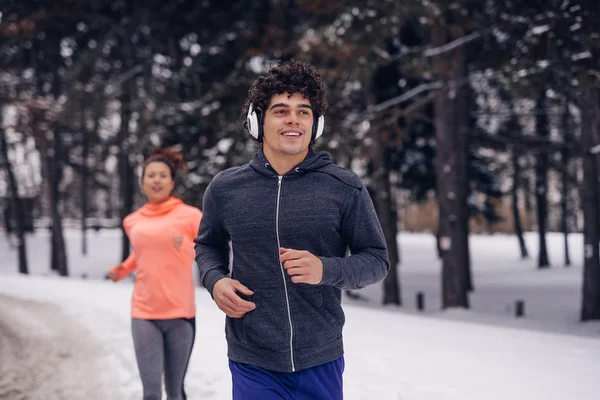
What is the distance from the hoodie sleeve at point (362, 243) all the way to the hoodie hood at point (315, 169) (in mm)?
61

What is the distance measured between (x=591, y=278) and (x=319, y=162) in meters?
13.5

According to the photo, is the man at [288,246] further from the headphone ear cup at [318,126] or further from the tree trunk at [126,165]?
the tree trunk at [126,165]

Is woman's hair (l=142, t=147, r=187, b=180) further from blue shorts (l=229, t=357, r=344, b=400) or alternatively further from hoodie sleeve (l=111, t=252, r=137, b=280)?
blue shorts (l=229, t=357, r=344, b=400)

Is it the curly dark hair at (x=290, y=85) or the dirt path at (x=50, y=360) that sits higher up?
the curly dark hair at (x=290, y=85)

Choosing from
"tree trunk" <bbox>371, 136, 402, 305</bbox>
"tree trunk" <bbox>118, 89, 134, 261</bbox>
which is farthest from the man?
"tree trunk" <bbox>118, 89, 134, 261</bbox>

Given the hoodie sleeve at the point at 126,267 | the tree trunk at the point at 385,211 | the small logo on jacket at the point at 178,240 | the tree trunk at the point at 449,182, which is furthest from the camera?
the tree trunk at the point at 385,211

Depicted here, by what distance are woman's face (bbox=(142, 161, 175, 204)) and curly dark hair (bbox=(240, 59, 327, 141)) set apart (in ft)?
7.34

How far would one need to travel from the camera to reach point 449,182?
13328 mm

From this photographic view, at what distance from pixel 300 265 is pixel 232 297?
0.39 metres

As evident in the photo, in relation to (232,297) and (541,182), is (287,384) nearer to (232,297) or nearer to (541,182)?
(232,297)

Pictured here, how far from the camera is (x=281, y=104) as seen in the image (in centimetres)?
259

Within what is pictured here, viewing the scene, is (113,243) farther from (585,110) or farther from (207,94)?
(585,110)

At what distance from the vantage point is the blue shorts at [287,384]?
8.26ft

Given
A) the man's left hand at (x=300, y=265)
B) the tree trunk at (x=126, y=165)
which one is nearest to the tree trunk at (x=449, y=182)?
the tree trunk at (x=126, y=165)
